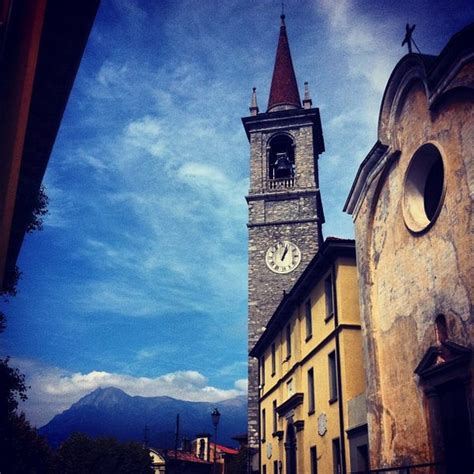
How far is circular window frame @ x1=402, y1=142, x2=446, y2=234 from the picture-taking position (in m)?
10.2

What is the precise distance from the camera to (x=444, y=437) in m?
8.79

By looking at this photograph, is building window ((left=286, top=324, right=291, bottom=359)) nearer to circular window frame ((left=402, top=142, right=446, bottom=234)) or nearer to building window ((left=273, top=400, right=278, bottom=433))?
building window ((left=273, top=400, right=278, bottom=433))

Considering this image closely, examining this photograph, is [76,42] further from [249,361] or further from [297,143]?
[297,143]

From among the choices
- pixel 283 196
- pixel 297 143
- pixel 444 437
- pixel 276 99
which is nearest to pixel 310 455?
pixel 444 437

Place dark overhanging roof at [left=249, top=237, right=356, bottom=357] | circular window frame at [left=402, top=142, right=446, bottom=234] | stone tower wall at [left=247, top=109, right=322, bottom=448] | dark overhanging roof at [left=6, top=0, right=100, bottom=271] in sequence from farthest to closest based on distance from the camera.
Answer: stone tower wall at [left=247, top=109, right=322, bottom=448] < dark overhanging roof at [left=249, top=237, right=356, bottom=357] < circular window frame at [left=402, top=142, right=446, bottom=234] < dark overhanging roof at [left=6, top=0, right=100, bottom=271]

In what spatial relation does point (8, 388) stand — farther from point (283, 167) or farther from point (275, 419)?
point (283, 167)

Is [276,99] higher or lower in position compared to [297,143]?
higher

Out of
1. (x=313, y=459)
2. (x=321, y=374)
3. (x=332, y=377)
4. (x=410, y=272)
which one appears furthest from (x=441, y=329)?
(x=313, y=459)

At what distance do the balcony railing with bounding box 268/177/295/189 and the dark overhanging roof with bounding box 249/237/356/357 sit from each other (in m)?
12.3

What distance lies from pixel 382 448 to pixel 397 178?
222 inches

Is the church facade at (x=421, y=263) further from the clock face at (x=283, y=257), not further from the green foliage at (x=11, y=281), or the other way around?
the clock face at (x=283, y=257)

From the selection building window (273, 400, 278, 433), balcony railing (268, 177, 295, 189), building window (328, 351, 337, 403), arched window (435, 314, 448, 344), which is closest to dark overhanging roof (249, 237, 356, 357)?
building window (328, 351, 337, 403)

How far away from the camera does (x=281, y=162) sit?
35.2m

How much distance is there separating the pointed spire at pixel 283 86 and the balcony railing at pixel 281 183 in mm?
6563
